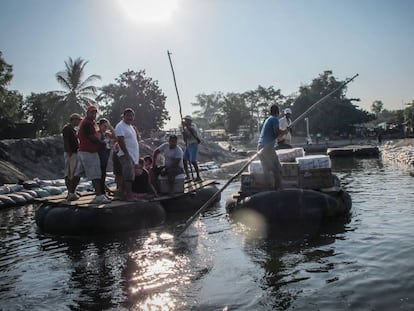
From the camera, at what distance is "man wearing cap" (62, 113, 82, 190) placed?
1071 cm

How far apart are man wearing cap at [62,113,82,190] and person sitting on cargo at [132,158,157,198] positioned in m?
1.61

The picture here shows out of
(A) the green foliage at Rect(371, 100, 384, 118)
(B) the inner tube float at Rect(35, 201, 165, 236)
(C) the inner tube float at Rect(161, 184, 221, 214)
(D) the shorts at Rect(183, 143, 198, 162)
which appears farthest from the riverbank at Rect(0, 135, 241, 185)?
(A) the green foliage at Rect(371, 100, 384, 118)

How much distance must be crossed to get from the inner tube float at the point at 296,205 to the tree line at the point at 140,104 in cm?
2528

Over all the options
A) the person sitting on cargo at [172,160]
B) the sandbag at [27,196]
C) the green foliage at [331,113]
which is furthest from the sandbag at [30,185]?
the green foliage at [331,113]

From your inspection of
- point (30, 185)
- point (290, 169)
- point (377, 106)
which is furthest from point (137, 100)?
point (377, 106)

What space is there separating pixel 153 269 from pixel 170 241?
188 centimetres

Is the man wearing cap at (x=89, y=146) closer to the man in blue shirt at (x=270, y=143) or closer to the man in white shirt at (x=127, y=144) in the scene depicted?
→ the man in white shirt at (x=127, y=144)

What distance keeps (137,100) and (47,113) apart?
940 centimetres

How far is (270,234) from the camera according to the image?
30.4 ft

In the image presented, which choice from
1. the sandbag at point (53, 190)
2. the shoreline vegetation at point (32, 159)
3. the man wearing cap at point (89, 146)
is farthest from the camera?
the shoreline vegetation at point (32, 159)

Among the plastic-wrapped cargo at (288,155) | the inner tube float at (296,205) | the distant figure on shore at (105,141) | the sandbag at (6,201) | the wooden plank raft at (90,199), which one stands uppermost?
the distant figure on shore at (105,141)

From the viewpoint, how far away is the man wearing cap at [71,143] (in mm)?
10711

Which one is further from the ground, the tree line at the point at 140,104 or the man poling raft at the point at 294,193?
the tree line at the point at 140,104

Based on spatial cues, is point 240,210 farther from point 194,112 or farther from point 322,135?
point 194,112
